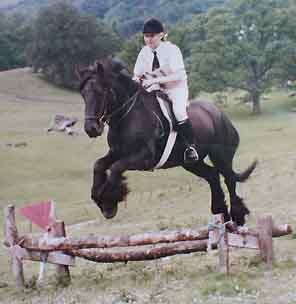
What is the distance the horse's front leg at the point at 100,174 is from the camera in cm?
785

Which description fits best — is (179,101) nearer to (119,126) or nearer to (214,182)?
(119,126)

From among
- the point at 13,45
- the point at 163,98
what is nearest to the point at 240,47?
the point at 13,45

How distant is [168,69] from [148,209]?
31.6 ft

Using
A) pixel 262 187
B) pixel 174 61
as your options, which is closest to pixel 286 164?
pixel 262 187

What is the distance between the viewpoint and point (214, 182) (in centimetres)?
957

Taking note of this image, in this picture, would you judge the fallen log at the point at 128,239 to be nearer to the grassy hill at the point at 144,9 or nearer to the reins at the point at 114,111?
the reins at the point at 114,111

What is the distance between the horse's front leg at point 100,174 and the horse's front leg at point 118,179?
0.33 feet

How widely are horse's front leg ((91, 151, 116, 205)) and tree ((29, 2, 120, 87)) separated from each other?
59598 mm

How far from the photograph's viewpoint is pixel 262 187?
17641mm

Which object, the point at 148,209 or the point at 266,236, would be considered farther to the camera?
the point at 148,209

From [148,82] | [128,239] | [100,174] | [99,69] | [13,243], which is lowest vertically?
[13,243]

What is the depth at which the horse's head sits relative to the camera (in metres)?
7.40

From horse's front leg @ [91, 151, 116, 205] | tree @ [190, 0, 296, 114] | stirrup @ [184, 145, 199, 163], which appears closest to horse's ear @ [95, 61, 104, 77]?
horse's front leg @ [91, 151, 116, 205]

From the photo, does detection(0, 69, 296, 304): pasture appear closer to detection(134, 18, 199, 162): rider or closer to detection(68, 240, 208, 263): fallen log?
detection(68, 240, 208, 263): fallen log
